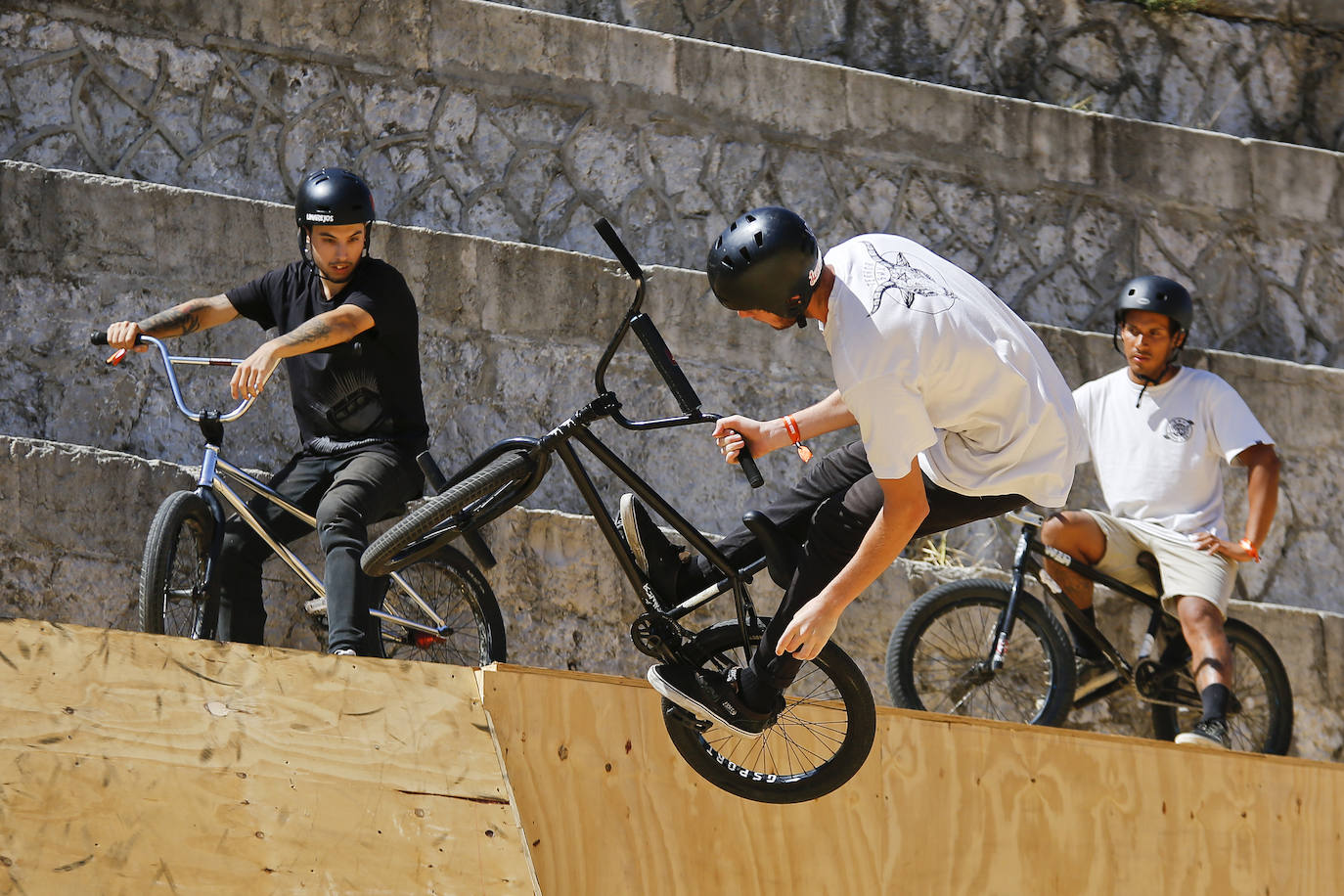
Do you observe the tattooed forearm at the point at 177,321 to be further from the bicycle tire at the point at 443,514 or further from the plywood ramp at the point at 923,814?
the plywood ramp at the point at 923,814

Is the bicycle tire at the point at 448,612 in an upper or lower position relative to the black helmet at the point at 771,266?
lower

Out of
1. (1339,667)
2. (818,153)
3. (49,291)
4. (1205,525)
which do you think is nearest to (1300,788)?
(1205,525)

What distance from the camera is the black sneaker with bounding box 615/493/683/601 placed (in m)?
3.85

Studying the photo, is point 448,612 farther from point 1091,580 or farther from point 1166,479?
point 1166,479

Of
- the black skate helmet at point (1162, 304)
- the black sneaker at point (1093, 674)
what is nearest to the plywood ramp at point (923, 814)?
the black sneaker at point (1093, 674)

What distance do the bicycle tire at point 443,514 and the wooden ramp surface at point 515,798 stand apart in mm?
424

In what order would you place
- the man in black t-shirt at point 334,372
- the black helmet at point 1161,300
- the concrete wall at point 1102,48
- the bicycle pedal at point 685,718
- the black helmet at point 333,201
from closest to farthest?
the bicycle pedal at point 685,718, the man in black t-shirt at point 334,372, the black helmet at point 333,201, the black helmet at point 1161,300, the concrete wall at point 1102,48

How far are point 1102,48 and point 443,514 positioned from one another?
6425mm

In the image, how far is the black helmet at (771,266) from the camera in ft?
11.0

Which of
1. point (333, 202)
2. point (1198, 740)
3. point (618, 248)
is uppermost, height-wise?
point (333, 202)

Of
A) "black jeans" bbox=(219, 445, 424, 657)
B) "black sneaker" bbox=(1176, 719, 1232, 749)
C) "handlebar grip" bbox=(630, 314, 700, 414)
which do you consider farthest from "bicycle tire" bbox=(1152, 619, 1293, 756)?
"black jeans" bbox=(219, 445, 424, 657)

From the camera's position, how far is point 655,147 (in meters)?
7.38

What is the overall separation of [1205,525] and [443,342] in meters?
3.35

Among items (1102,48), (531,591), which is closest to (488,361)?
(531,591)
